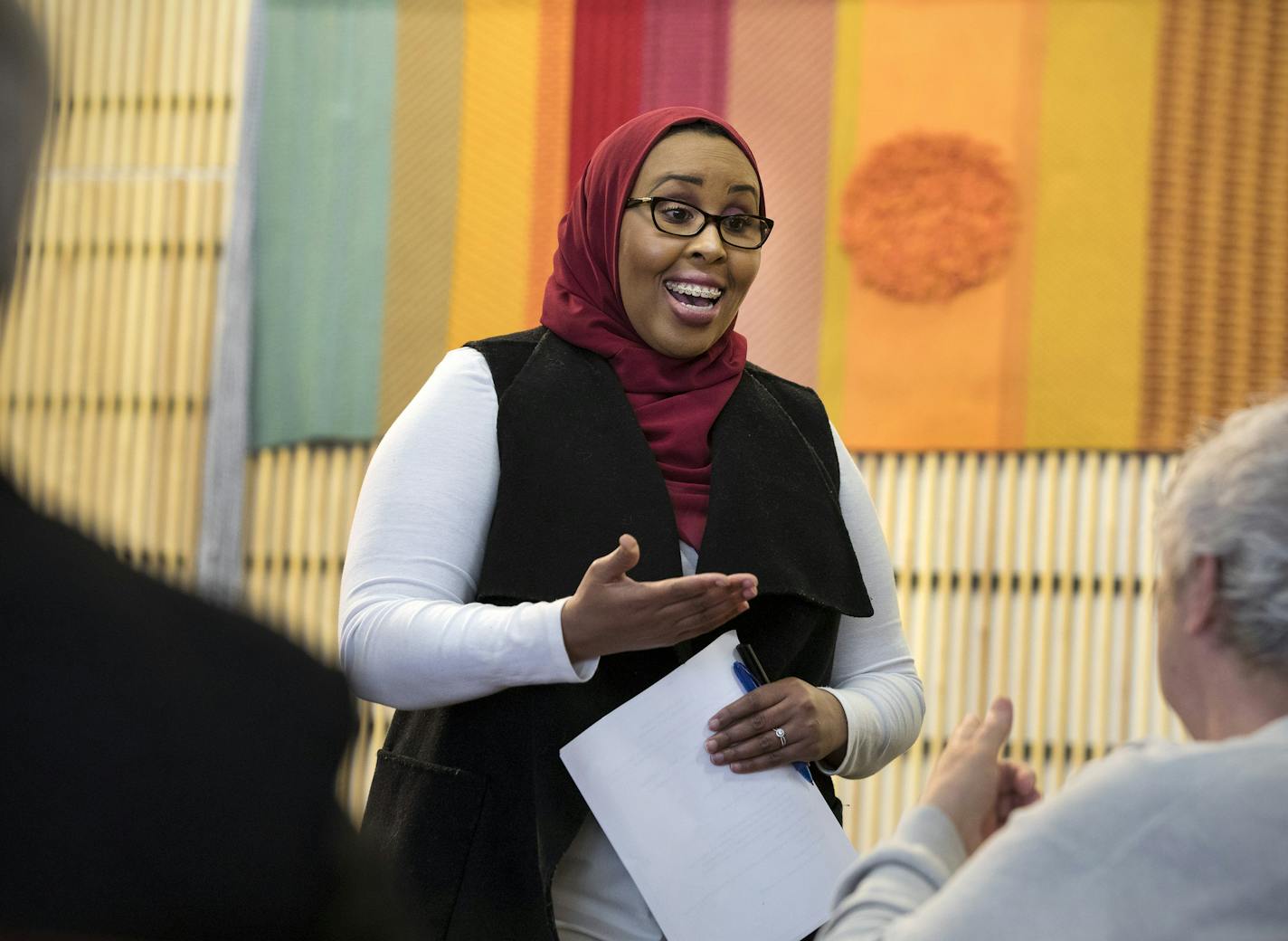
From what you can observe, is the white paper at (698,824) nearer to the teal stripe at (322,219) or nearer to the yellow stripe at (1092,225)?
the yellow stripe at (1092,225)

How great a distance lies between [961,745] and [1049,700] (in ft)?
7.54

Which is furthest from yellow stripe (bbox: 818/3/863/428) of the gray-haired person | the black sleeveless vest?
the gray-haired person

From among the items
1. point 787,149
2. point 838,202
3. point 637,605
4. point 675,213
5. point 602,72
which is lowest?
point 637,605

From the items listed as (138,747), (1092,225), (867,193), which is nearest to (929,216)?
(867,193)

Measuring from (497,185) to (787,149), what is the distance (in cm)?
71

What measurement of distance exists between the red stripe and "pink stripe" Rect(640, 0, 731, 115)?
0.18ft

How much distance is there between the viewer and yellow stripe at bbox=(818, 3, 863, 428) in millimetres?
3426

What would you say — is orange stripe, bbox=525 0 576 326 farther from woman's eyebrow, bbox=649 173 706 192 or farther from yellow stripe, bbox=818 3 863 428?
woman's eyebrow, bbox=649 173 706 192

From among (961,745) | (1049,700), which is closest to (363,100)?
(1049,700)

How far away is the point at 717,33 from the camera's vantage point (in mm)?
3553

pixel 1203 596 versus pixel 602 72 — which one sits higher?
pixel 602 72

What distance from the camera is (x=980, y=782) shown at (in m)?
1.13

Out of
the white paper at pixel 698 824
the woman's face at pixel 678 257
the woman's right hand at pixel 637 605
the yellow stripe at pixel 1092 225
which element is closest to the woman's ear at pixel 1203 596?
the woman's right hand at pixel 637 605

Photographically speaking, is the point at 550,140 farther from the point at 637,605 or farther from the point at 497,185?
→ the point at 637,605
